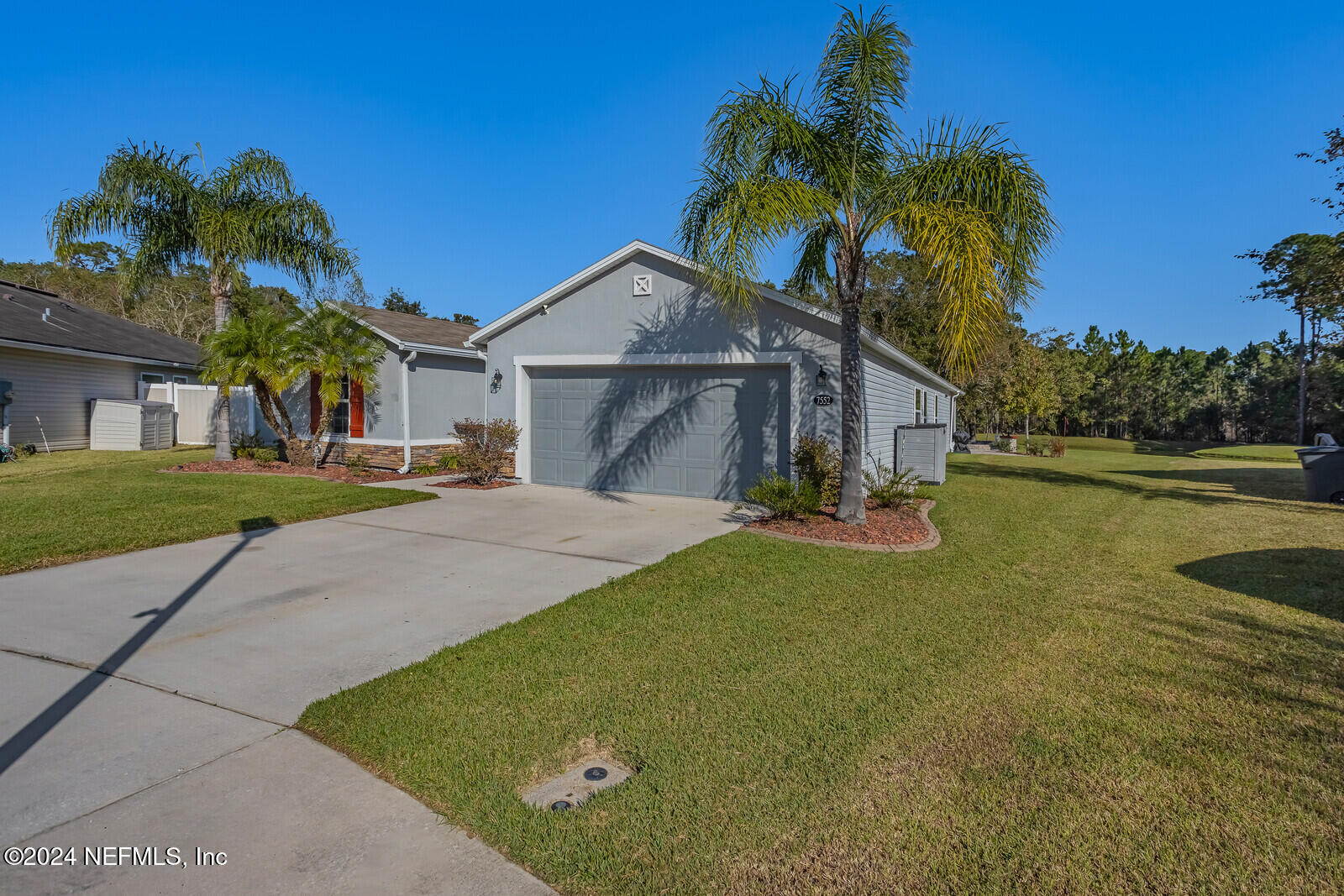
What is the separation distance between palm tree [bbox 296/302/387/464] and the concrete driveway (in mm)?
5681

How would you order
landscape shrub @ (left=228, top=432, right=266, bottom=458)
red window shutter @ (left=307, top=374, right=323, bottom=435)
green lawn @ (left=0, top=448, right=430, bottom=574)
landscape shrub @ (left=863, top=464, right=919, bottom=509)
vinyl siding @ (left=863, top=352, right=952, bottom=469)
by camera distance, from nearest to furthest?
1. green lawn @ (left=0, top=448, right=430, bottom=574)
2. landscape shrub @ (left=863, top=464, right=919, bottom=509)
3. vinyl siding @ (left=863, top=352, right=952, bottom=469)
4. landscape shrub @ (left=228, top=432, right=266, bottom=458)
5. red window shutter @ (left=307, top=374, right=323, bottom=435)

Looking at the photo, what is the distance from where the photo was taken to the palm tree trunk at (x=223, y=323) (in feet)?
46.5

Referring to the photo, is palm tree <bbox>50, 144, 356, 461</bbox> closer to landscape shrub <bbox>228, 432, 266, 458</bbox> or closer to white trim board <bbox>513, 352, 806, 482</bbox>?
landscape shrub <bbox>228, 432, 266, 458</bbox>

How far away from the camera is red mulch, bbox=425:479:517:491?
12.5 meters

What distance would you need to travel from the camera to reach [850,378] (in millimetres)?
8344

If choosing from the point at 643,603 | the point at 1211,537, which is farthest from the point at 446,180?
the point at 1211,537

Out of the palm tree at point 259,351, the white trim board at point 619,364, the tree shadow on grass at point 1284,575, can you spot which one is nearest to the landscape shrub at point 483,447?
the white trim board at point 619,364

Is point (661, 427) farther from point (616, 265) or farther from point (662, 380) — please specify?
point (616, 265)

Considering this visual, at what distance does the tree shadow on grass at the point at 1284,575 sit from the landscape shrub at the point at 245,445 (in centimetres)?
1714

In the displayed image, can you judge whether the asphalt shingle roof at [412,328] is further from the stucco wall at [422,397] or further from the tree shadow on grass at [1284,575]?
the tree shadow on grass at [1284,575]

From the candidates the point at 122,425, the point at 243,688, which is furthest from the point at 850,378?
the point at 122,425

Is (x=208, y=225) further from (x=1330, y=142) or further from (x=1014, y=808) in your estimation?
(x=1330, y=142)

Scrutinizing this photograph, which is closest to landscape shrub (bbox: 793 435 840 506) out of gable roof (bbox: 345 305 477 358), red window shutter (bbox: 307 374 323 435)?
gable roof (bbox: 345 305 477 358)

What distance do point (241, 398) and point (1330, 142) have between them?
26.0 meters
